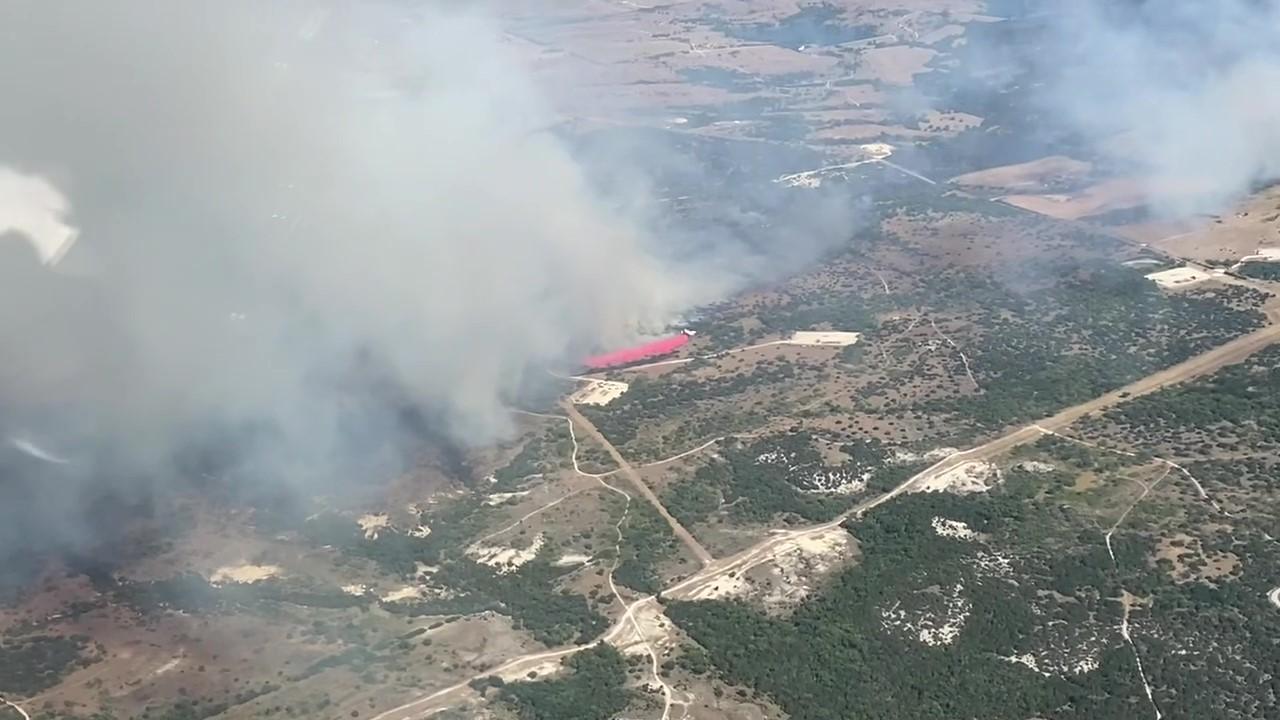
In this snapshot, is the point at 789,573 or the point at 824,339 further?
the point at 824,339

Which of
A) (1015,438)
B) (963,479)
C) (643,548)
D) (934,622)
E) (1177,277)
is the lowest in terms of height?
(1177,277)

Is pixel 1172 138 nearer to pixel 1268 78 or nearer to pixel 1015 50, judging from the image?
pixel 1268 78

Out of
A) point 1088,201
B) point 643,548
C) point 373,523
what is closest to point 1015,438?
point 643,548

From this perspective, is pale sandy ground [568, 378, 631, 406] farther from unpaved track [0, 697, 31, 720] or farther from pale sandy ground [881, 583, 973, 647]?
unpaved track [0, 697, 31, 720]

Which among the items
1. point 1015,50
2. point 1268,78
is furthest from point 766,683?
point 1015,50

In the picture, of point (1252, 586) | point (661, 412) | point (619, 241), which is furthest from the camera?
point (619, 241)

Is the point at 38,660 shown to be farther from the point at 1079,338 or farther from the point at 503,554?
the point at 1079,338
